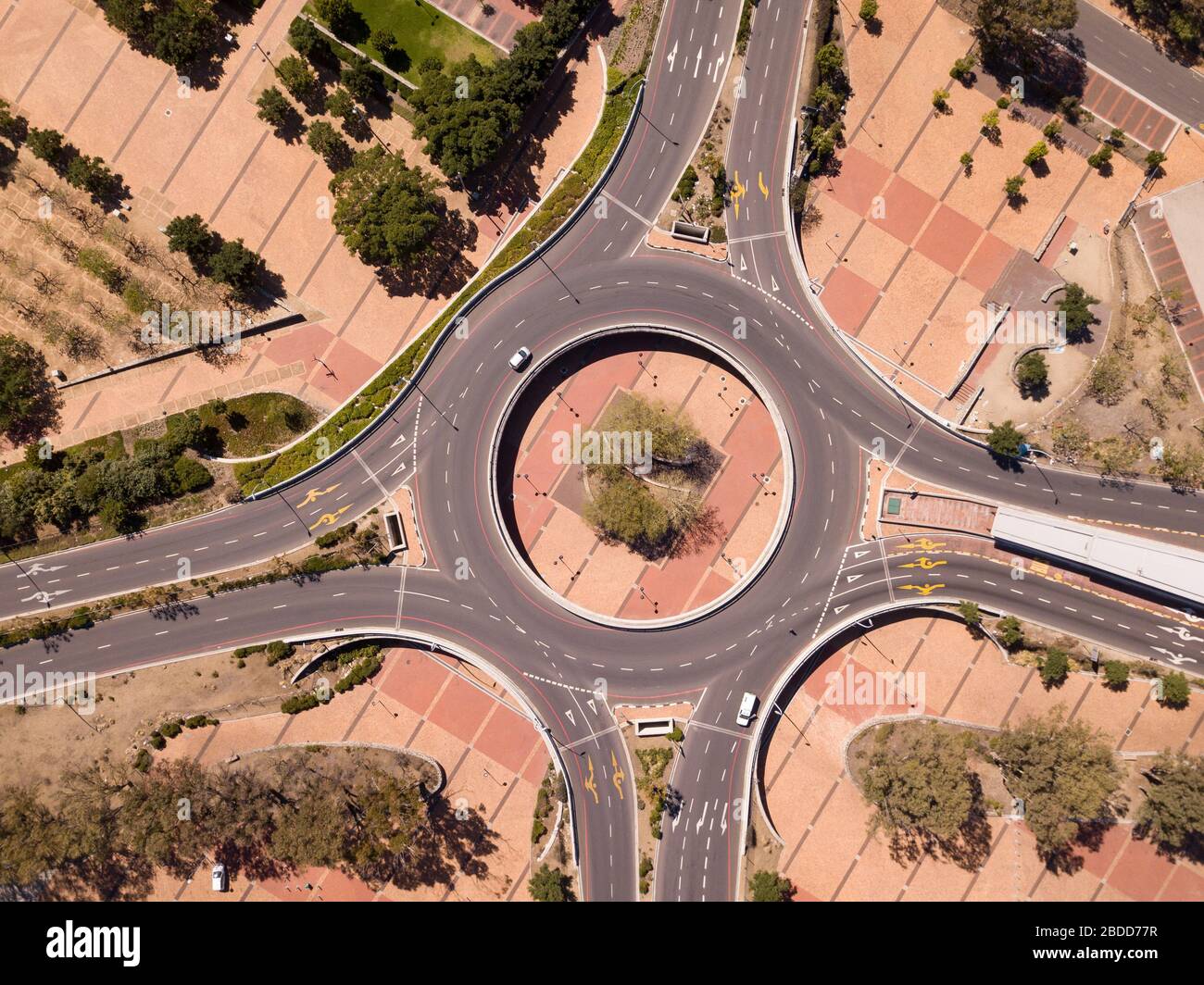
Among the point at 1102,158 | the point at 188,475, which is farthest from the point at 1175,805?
the point at 188,475

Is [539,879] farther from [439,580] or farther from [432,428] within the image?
[432,428]

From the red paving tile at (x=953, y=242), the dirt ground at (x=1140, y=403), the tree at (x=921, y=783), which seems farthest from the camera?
the red paving tile at (x=953, y=242)

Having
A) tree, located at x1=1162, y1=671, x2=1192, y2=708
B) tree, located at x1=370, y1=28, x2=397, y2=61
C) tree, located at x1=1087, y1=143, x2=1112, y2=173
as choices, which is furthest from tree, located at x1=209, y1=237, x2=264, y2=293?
tree, located at x1=1162, y1=671, x2=1192, y2=708

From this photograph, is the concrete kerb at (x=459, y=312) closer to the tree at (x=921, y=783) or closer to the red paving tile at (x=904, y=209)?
the red paving tile at (x=904, y=209)

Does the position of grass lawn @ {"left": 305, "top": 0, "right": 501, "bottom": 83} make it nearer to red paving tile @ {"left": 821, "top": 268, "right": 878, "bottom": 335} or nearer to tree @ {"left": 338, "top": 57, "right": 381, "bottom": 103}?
tree @ {"left": 338, "top": 57, "right": 381, "bottom": 103}

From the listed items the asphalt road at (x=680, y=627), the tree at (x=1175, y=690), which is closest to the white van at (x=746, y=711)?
the asphalt road at (x=680, y=627)

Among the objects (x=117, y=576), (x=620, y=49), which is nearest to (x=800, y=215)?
(x=620, y=49)
